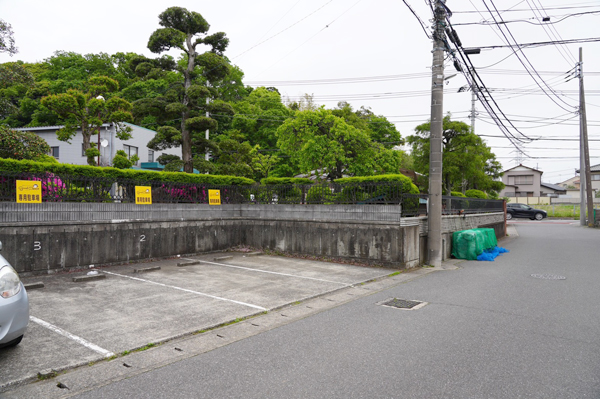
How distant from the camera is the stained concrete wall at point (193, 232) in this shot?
8.19m

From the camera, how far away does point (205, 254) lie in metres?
11.9

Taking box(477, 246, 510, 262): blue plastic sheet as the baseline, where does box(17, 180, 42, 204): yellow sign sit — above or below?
above

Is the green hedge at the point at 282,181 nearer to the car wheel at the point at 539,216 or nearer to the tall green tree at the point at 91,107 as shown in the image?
the tall green tree at the point at 91,107

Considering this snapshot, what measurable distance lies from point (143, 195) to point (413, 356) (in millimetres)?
8686

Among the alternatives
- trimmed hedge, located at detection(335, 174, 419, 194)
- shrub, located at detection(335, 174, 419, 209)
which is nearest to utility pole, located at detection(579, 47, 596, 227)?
trimmed hedge, located at detection(335, 174, 419, 194)

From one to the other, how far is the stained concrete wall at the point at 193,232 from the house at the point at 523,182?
182 feet

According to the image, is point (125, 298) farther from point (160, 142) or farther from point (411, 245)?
point (160, 142)

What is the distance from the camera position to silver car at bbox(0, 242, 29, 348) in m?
3.61

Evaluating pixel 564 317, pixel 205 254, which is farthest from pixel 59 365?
pixel 205 254

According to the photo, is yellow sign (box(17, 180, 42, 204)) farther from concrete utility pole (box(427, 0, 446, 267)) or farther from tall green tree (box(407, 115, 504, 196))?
tall green tree (box(407, 115, 504, 196))

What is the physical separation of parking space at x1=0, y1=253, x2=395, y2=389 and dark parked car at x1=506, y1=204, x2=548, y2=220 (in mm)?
31504

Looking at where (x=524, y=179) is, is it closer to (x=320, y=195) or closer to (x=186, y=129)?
(x=186, y=129)

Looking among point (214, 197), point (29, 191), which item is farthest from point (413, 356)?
point (214, 197)

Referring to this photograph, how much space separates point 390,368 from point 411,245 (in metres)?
6.64
